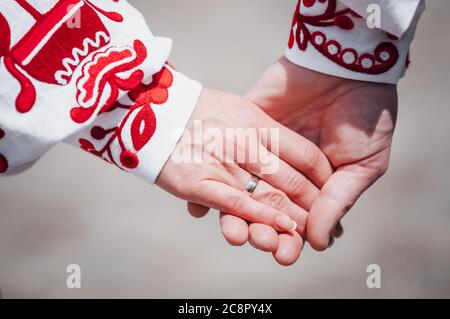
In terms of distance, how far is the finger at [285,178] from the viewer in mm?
801

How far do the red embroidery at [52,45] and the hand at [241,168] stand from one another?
0.22 meters

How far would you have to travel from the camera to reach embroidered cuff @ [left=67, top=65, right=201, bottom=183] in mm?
695

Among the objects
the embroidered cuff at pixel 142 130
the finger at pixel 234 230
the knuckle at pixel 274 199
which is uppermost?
the embroidered cuff at pixel 142 130

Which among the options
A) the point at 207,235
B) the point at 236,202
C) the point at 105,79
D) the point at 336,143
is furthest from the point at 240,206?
the point at 207,235

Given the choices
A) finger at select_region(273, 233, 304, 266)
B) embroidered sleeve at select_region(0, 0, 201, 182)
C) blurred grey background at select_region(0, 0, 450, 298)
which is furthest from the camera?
blurred grey background at select_region(0, 0, 450, 298)

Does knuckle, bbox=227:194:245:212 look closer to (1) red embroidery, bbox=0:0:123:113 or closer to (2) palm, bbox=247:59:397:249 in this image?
(2) palm, bbox=247:59:397:249

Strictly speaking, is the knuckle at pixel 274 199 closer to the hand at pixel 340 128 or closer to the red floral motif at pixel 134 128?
the hand at pixel 340 128

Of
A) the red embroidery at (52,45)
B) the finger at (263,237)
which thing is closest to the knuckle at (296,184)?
the finger at (263,237)

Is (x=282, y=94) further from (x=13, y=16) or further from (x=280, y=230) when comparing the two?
(x=13, y=16)

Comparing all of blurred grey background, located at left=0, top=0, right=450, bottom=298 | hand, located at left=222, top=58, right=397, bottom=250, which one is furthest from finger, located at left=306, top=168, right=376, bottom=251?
blurred grey background, located at left=0, top=0, right=450, bottom=298

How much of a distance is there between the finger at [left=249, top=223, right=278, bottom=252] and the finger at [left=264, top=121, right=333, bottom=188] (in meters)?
0.15

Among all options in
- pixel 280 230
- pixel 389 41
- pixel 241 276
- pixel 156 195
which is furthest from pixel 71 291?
pixel 389 41

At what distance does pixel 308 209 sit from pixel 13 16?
61cm

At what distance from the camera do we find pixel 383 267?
125cm
